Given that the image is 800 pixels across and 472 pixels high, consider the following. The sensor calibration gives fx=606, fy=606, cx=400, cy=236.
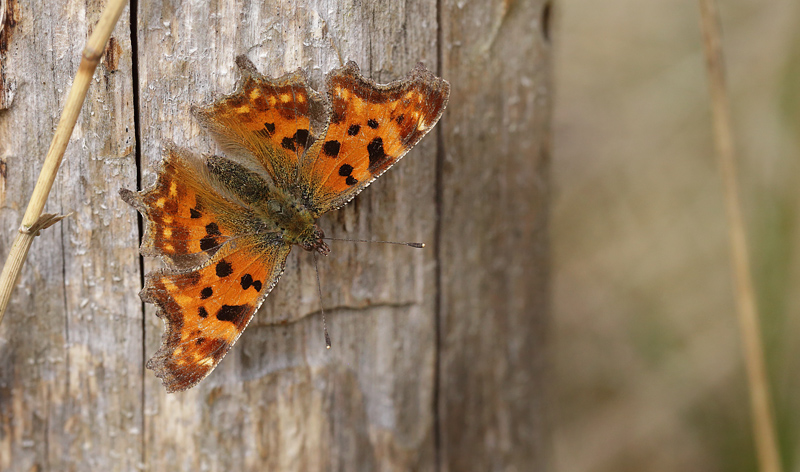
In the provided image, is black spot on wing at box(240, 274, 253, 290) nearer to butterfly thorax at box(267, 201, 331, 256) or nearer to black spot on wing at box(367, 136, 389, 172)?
butterfly thorax at box(267, 201, 331, 256)

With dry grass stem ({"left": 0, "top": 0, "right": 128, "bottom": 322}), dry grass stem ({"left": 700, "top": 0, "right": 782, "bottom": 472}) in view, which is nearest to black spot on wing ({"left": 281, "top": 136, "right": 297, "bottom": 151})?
dry grass stem ({"left": 0, "top": 0, "right": 128, "bottom": 322})

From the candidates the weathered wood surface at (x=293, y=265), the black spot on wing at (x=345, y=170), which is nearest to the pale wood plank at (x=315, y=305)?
the weathered wood surface at (x=293, y=265)

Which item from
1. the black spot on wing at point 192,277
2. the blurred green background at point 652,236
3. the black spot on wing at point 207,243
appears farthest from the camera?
the blurred green background at point 652,236

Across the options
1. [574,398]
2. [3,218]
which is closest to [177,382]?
[3,218]

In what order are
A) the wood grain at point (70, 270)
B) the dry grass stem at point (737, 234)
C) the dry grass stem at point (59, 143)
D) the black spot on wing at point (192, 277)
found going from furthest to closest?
the dry grass stem at point (737, 234)
the black spot on wing at point (192, 277)
the wood grain at point (70, 270)
the dry grass stem at point (59, 143)

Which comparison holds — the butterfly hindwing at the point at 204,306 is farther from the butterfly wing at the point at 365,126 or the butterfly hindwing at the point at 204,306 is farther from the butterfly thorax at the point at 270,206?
the butterfly wing at the point at 365,126
